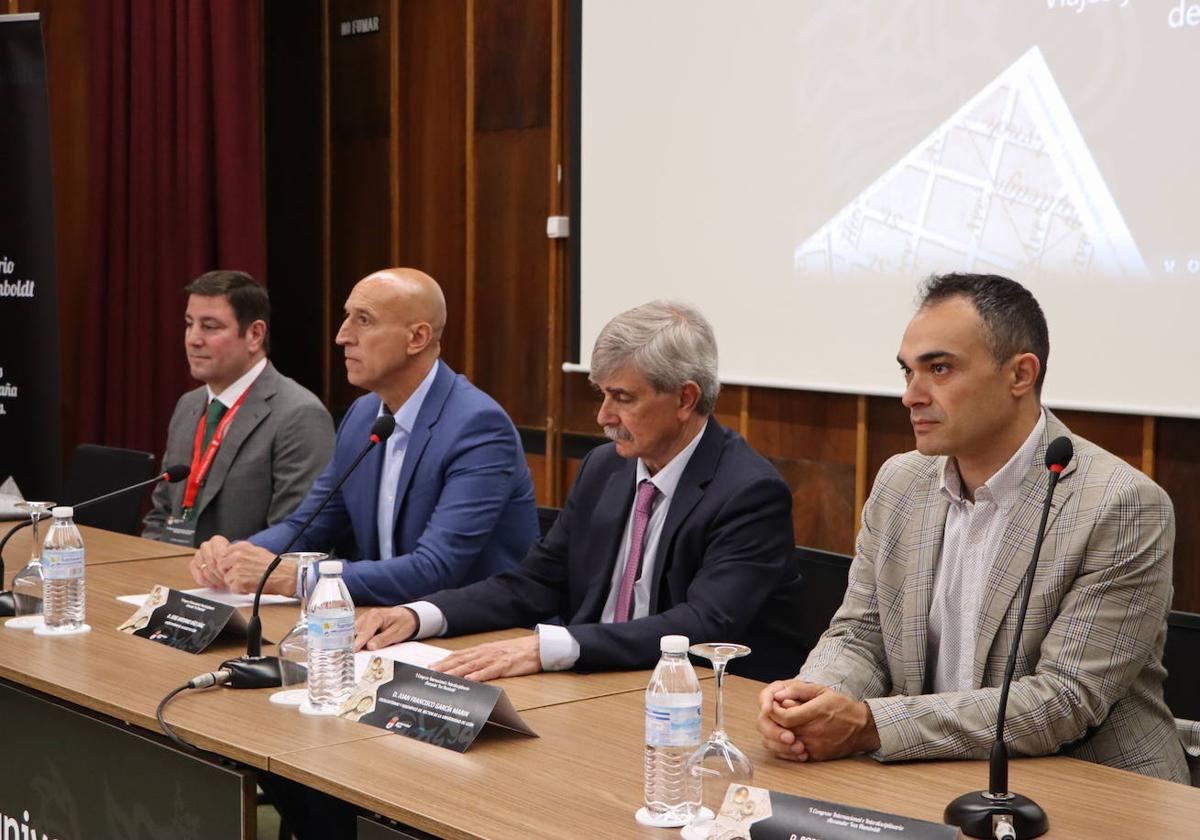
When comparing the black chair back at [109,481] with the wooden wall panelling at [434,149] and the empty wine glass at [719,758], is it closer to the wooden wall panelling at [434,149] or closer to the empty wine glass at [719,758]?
the wooden wall panelling at [434,149]

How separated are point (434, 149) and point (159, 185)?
1.18 metres

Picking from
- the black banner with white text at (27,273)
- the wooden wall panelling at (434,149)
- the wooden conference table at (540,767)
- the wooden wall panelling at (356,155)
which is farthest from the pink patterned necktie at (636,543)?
the wooden wall panelling at (356,155)

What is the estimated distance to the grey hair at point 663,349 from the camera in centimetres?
270

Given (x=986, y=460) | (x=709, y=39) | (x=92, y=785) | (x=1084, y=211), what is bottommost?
(x=92, y=785)

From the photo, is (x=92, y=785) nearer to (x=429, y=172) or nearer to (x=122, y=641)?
(x=122, y=641)

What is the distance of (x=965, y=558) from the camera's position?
7.32 ft

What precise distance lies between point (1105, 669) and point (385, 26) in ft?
15.8

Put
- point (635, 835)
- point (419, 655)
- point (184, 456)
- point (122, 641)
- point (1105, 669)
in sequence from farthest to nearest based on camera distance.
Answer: point (184, 456) → point (122, 641) → point (419, 655) → point (1105, 669) → point (635, 835)

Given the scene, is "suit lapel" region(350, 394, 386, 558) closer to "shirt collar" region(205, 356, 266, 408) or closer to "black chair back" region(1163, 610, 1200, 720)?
"shirt collar" region(205, 356, 266, 408)

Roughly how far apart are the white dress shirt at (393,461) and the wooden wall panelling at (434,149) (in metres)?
2.41

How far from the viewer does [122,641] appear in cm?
265

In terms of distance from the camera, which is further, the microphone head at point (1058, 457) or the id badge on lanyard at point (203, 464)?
the id badge on lanyard at point (203, 464)

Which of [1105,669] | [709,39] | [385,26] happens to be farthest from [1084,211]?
[385,26]

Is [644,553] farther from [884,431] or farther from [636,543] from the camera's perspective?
[884,431]
